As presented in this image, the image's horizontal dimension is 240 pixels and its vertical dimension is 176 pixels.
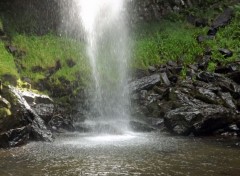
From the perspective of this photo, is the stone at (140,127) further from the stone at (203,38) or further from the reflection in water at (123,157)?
the stone at (203,38)

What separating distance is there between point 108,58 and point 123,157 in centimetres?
2059

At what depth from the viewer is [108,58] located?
34.8 metres

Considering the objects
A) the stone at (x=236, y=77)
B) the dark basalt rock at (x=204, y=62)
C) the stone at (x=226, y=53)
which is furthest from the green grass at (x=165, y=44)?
the stone at (x=236, y=77)

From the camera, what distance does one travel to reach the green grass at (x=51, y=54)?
29703 mm

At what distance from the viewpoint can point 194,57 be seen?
3512cm

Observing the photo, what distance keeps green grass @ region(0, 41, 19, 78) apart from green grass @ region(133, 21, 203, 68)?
466 inches

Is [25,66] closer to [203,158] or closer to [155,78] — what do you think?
[155,78]

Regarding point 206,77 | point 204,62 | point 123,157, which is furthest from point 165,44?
point 123,157

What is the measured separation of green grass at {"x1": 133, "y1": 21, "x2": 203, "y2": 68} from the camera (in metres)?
34.8

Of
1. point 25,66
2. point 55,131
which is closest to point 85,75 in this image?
point 25,66

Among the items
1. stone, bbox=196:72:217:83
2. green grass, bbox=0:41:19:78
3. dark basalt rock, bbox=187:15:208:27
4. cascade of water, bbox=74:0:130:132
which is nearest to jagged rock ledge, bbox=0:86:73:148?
cascade of water, bbox=74:0:130:132

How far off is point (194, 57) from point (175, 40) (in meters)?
4.16

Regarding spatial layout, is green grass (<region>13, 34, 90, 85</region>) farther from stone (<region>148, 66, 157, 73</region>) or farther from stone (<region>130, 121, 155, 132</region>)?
stone (<region>130, 121, 155, 132</region>)

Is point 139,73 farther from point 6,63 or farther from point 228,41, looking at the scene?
point 6,63
